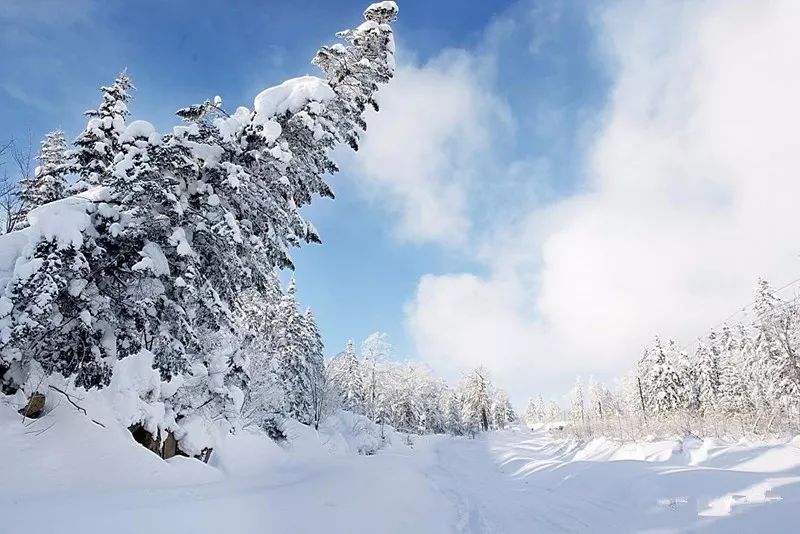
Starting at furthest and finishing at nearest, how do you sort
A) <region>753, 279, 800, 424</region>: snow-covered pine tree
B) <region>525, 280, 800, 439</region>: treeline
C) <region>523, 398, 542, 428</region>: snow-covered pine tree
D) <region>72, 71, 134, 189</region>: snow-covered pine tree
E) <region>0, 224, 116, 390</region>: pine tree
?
<region>523, 398, 542, 428</region>: snow-covered pine tree
<region>753, 279, 800, 424</region>: snow-covered pine tree
<region>525, 280, 800, 439</region>: treeline
<region>72, 71, 134, 189</region>: snow-covered pine tree
<region>0, 224, 116, 390</region>: pine tree

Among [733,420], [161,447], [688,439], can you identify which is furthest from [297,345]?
[733,420]

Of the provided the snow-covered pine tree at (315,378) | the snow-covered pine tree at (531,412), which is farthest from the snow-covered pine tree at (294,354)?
the snow-covered pine tree at (531,412)

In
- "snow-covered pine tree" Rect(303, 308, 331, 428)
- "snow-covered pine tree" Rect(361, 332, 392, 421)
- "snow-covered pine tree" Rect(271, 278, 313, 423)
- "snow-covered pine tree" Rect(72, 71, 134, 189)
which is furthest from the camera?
"snow-covered pine tree" Rect(361, 332, 392, 421)

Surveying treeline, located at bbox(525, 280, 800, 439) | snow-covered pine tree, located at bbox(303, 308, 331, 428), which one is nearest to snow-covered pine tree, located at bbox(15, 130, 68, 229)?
snow-covered pine tree, located at bbox(303, 308, 331, 428)

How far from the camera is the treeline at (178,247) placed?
23.1ft

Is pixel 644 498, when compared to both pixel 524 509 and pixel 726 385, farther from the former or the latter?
pixel 726 385

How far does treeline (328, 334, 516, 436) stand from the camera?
146 ft

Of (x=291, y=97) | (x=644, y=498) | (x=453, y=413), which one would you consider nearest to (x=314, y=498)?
(x=644, y=498)

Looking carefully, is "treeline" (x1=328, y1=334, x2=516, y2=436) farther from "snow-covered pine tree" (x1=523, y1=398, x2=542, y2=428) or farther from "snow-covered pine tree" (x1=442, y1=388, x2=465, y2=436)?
"snow-covered pine tree" (x1=523, y1=398, x2=542, y2=428)

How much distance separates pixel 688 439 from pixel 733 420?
10.4 ft

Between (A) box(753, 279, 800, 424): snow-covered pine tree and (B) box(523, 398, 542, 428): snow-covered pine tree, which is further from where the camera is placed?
(B) box(523, 398, 542, 428): snow-covered pine tree

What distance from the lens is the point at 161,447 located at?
1034cm

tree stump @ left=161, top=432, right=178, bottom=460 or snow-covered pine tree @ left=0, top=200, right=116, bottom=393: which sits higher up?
snow-covered pine tree @ left=0, top=200, right=116, bottom=393

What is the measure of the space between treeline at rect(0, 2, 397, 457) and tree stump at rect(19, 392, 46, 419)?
2.0 inches
